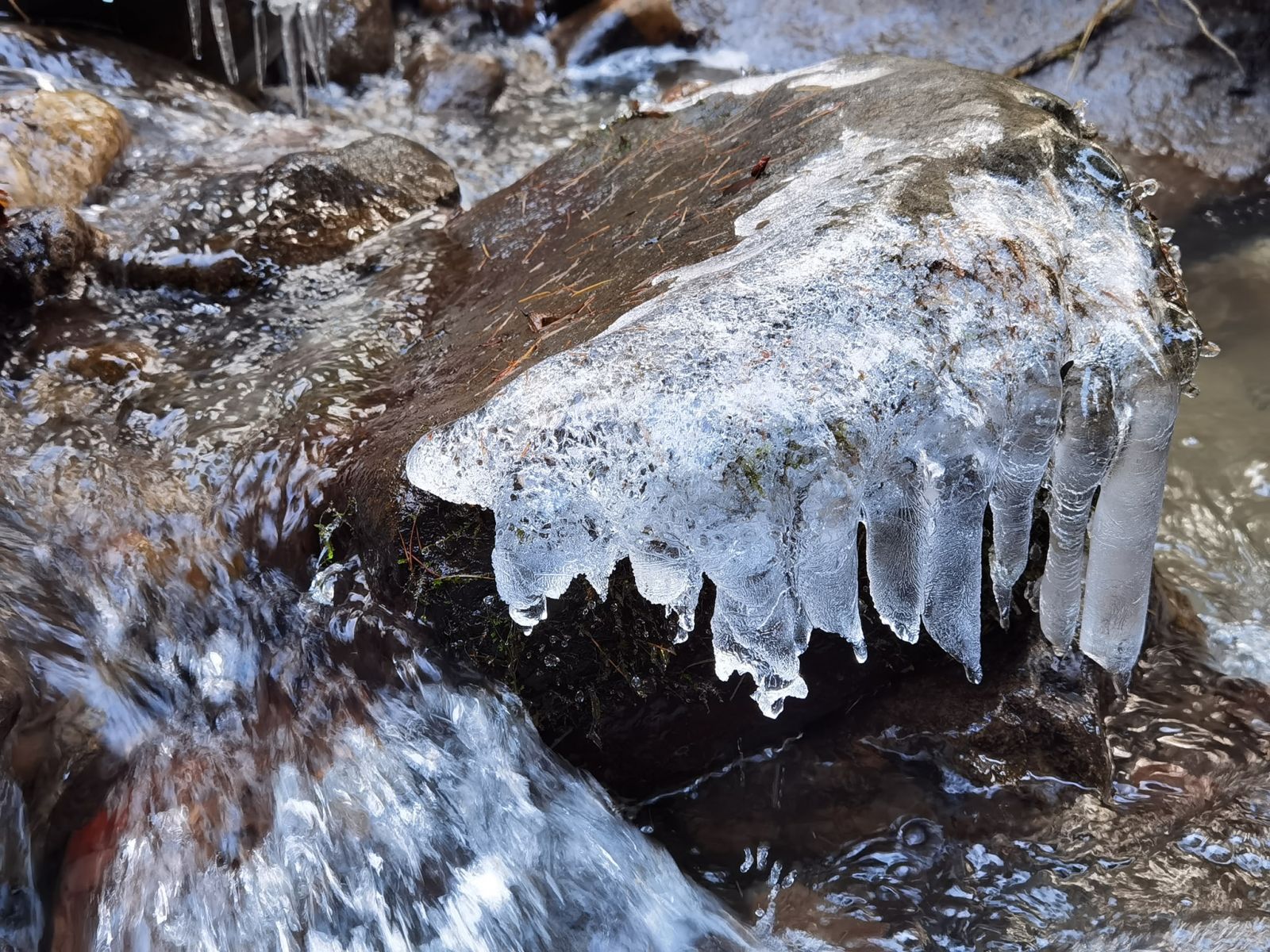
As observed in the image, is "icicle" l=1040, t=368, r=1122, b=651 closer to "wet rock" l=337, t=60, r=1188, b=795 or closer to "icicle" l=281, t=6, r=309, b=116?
"wet rock" l=337, t=60, r=1188, b=795

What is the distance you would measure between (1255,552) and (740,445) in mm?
3092

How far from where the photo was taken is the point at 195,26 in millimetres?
6102

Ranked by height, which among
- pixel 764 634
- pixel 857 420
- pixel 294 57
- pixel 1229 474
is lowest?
pixel 1229 474

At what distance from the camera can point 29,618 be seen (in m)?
2.68

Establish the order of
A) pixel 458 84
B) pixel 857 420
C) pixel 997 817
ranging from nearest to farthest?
pixel 857 420
pixel 997 817
pixel 458 84

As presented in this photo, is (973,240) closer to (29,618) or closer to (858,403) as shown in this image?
(858,403)

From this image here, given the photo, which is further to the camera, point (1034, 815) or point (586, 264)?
point (586, 264)

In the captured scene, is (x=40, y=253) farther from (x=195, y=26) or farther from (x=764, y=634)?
(x=764, y=634)

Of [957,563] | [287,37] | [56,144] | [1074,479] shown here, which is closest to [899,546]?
[957,563]

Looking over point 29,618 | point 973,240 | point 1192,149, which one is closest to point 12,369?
point 29,618

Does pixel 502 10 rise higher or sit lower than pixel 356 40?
higher

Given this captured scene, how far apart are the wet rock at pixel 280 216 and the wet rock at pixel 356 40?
272cm

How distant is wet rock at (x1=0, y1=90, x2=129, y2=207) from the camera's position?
13.8ft

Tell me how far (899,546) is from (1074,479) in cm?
50
